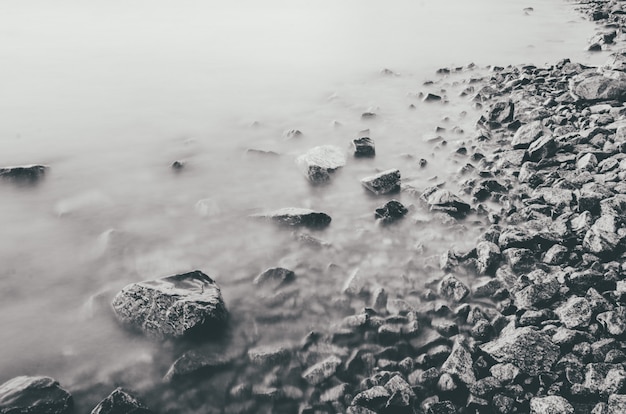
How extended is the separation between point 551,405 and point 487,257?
4.28 ft

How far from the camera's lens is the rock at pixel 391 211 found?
4.03m

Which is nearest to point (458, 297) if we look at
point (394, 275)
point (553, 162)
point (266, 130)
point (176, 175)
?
point (394, 275)

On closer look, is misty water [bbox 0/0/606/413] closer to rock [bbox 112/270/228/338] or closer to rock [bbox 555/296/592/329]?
rock [bbox 112/270/228/338]

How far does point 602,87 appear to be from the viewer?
5.55 metres

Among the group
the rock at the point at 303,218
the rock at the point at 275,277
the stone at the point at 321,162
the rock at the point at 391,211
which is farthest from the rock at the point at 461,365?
the stone at the point at 321,162

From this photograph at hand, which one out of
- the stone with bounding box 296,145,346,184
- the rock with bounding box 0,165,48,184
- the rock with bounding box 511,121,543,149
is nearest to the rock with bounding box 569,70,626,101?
the rock with bounding box 511,121,543,149

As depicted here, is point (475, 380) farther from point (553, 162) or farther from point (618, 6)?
point (618, 6)

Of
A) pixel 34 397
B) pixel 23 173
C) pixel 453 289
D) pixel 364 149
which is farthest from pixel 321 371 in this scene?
pixel 23 173

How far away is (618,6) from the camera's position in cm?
1395

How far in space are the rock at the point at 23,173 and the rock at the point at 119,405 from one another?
3524 millimetres

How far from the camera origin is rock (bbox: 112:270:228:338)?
2.69 m

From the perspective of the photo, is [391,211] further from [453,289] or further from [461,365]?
[461,365]

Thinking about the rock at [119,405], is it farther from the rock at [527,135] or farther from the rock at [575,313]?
the rock at [527,135]

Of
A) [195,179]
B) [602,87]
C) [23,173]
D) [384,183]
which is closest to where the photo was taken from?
[384,183]
